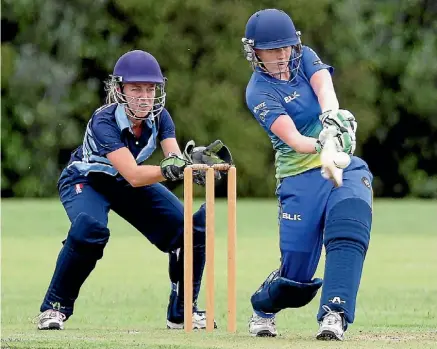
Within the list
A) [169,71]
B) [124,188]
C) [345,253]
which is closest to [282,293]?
[345,253]

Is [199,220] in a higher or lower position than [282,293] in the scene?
higher

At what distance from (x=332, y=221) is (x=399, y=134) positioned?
3065 cm

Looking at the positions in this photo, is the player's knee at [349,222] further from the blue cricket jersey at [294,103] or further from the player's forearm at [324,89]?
the player's forearm at [324,89]

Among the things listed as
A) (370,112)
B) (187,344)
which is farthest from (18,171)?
(187,344)

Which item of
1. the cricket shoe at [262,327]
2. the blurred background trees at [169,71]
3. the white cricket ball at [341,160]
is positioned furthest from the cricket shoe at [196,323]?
the blurred background trees at [169,71]

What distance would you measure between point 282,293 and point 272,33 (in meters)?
1.37

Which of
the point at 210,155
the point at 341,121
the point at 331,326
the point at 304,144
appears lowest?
the point at 331,326

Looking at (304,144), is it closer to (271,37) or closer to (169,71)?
(271,37)

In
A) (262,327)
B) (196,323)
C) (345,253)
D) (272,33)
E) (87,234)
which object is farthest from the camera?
(196,323)

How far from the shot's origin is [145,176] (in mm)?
6973

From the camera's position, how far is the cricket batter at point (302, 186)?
6340mm

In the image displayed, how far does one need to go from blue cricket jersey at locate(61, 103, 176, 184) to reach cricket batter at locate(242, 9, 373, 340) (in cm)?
88

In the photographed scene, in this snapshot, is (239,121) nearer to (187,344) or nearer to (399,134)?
(399,134)

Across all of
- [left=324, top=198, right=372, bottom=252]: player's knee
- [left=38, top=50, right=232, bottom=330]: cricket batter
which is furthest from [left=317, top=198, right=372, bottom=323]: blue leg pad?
[left=38, top=50, right=232, bottom=330]: cricket batter
